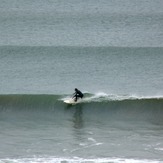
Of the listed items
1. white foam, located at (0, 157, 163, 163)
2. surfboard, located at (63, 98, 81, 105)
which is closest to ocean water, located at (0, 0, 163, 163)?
white foam, located at (0, 157, 163, 163)

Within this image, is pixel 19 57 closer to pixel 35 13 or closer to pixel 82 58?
pixel 82 58

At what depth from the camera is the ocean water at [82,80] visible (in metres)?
34.7

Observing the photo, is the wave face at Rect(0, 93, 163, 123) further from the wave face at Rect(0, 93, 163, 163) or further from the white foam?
the white foam

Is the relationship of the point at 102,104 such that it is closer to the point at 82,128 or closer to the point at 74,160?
the point at 82,128

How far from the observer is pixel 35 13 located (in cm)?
7044

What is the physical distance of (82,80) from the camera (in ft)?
160

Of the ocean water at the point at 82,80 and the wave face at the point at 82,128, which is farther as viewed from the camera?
the ocean water at the point at 82,80

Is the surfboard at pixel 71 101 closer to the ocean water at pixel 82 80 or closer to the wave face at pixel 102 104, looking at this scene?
the wave face at pixel 102 104

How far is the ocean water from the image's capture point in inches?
1364

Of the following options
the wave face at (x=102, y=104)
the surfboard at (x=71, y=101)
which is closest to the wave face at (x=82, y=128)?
the wave face at (x=102, y=104)

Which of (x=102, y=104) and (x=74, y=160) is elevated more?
(x=102, y=104)

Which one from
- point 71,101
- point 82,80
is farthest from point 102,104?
point 82,80

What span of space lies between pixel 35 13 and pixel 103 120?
3250cm

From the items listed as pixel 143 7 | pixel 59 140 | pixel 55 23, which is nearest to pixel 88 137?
pixel 59 140
